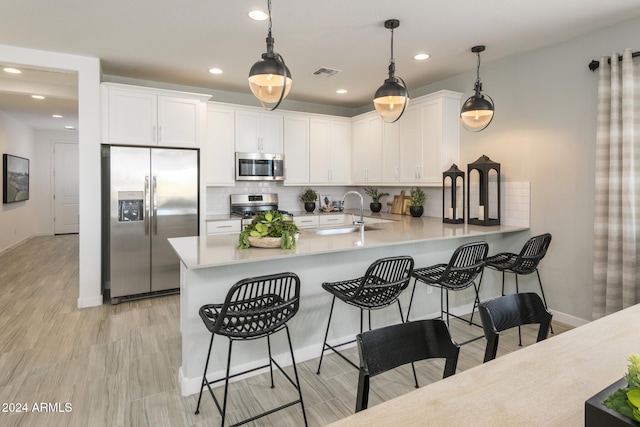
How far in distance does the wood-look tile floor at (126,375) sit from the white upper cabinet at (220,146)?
1775 mm

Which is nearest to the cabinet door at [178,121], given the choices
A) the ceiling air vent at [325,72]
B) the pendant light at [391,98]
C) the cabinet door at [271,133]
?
the cabinet door at [271,133]

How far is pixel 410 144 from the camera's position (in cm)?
486

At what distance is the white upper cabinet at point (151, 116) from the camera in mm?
4102

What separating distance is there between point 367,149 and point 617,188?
3227mm

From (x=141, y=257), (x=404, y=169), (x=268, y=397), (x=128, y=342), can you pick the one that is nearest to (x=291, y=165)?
(x=404, y=169)

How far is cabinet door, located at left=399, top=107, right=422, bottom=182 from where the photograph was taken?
186 inches

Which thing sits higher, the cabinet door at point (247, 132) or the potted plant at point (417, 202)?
the cabinet door at point (247, 132)

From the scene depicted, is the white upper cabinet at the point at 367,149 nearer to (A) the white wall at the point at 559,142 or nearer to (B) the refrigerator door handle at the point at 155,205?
(A) the white wall at the point at 559,142

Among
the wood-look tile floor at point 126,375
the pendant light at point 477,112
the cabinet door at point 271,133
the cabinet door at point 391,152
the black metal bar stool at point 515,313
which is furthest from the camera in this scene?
the cabinet door at point 271,133

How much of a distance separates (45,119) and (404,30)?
26.0 ft

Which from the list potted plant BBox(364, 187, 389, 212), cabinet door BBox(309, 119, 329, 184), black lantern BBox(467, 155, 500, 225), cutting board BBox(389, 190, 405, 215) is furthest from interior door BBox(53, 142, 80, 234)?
black lantern BBox(467, 155, 500, 225)

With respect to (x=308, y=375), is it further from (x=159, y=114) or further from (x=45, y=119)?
(x=45, y=119)

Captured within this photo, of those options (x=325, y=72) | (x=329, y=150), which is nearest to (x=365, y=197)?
(x=329, y=150)

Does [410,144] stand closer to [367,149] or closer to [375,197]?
[367,149]
